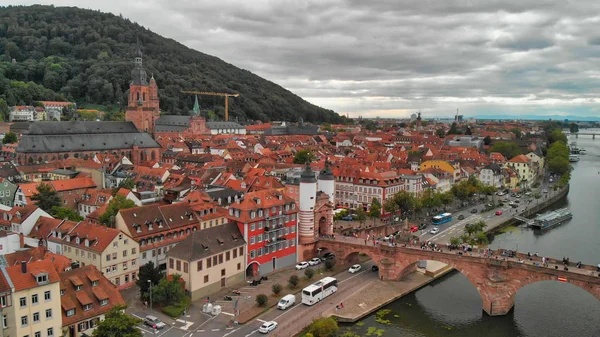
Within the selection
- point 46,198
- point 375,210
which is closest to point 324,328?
point 375,210

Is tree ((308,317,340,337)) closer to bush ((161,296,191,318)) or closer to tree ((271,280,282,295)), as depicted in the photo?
tree ((271,280,282,295))

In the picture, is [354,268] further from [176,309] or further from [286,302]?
[176,309]

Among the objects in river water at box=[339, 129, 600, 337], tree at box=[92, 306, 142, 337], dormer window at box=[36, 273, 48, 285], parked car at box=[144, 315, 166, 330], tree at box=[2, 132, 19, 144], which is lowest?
river water at box=[339, 129, 600, 337]

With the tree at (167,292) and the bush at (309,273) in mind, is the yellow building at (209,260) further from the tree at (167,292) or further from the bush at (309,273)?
the bush at (309,273)

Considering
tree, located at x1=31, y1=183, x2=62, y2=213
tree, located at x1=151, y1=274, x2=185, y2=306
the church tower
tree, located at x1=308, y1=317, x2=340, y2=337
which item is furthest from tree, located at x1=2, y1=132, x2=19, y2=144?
tree, located at x1=308, y1=317, x2=340, y2=337

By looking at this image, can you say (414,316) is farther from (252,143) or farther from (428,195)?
(252,143)

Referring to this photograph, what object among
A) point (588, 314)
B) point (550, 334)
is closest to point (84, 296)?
point (550, 334)
